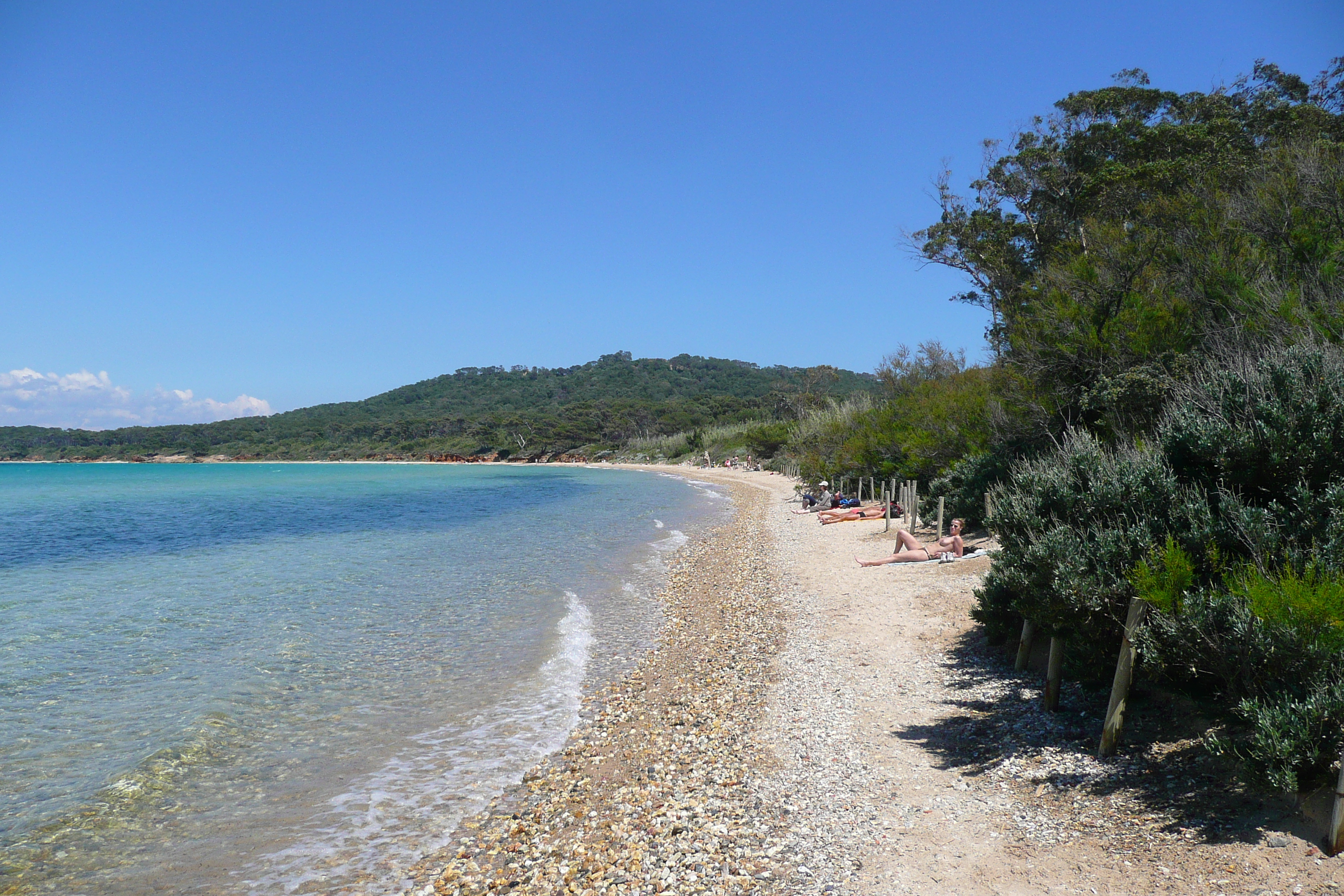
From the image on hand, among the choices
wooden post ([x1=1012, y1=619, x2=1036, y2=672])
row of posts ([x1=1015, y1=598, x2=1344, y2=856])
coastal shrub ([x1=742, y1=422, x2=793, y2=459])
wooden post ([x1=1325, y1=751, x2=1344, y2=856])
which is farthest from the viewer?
coastal shrub ([x1=742, y1=422, x2=793, y2=459])

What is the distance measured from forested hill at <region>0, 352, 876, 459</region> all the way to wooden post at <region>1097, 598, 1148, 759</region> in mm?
60489

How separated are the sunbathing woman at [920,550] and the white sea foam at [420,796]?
782 centimetres

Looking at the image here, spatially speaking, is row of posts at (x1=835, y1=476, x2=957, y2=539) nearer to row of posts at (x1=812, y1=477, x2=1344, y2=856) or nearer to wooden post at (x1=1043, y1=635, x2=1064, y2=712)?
row of posts at (x1=812, y1=477, x2=1344, y2=856)

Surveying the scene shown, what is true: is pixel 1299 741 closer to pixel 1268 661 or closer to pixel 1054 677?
pixel 1268 661

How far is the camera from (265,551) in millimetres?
22656

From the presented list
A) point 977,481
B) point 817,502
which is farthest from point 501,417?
point 977,481

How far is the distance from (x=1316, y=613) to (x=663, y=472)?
69.9 m

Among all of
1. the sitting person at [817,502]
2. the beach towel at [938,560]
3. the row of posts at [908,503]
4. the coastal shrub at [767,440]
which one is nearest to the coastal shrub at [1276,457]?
the row of posts at [908,503]

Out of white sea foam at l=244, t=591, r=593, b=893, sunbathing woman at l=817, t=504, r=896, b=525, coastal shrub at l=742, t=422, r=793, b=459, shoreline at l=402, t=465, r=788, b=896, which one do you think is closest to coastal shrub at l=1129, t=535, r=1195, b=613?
shoreline at l=402, t=465, r=788, b=896

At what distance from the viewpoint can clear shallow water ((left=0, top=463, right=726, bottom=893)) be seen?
5.74 meters

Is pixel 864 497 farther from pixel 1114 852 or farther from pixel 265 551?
pixel 1114 852

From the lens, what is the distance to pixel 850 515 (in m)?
24.6

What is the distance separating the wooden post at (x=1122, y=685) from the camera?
532 cm

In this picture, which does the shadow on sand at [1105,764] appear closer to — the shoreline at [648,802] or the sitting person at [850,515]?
the shoreline at [648,802]
